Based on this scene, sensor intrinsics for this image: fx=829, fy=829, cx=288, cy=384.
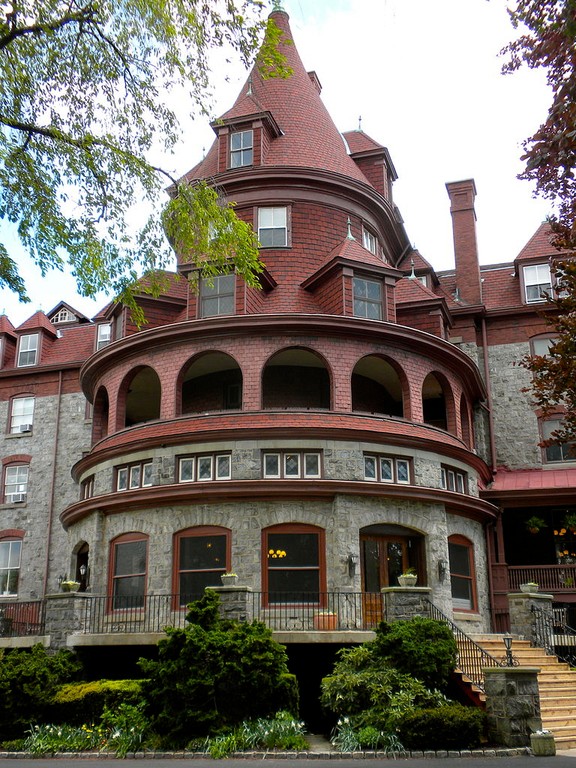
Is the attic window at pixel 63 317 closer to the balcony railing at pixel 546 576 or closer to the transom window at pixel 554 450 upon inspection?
the transom window at pixel 554 450

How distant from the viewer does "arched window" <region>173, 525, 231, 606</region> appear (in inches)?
859

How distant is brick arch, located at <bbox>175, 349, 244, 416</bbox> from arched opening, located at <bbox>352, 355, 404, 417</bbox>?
382 cm

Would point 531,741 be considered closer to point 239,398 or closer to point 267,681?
point 267,681

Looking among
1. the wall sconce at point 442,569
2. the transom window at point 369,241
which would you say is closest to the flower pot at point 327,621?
the wall sconce at point 442,569

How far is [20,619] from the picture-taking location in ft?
93.9

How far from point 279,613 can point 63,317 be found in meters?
26.2

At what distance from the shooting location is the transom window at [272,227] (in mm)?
27953

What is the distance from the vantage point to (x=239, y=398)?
86.4ft

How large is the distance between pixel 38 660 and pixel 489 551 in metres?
14.7

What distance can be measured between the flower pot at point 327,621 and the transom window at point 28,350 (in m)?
21.8

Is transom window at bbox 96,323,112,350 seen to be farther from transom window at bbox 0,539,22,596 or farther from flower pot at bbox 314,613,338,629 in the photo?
flower pot at bbox 314,613,338,629

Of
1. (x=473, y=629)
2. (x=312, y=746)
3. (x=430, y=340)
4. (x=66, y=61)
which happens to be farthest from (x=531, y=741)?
(x=66, y=61)

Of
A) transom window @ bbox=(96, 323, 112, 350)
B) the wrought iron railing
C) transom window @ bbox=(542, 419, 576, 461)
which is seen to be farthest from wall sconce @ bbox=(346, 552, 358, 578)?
transom window @ bbox=(96, 323, 112, 350)

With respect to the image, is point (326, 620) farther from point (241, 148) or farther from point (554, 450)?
point (241, 148)
